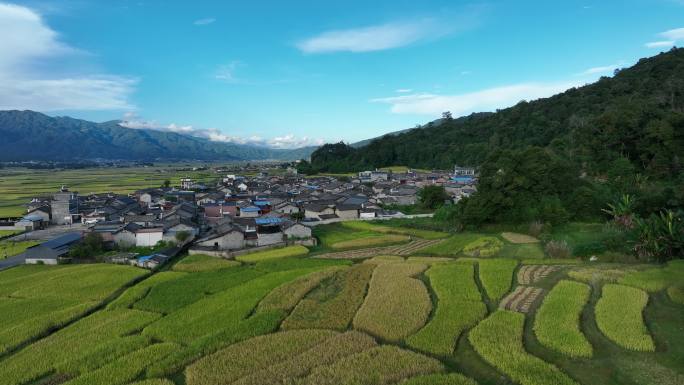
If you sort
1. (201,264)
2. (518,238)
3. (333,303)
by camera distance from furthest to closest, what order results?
(518,238), (201,264), (333,303)

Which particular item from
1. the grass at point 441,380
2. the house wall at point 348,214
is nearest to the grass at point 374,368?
the grass at point 441,380

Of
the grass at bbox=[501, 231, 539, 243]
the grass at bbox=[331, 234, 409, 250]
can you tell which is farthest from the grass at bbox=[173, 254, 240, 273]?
the grass at bbox=[501, 231, 539, 243]

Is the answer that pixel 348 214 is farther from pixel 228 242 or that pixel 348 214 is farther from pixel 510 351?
pixel 510 351

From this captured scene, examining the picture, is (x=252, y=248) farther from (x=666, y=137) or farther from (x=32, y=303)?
(x=666, y=137)

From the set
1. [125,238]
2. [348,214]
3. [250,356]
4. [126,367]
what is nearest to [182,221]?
[125,238]

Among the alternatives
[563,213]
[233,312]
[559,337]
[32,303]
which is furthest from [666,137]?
[32,303]
